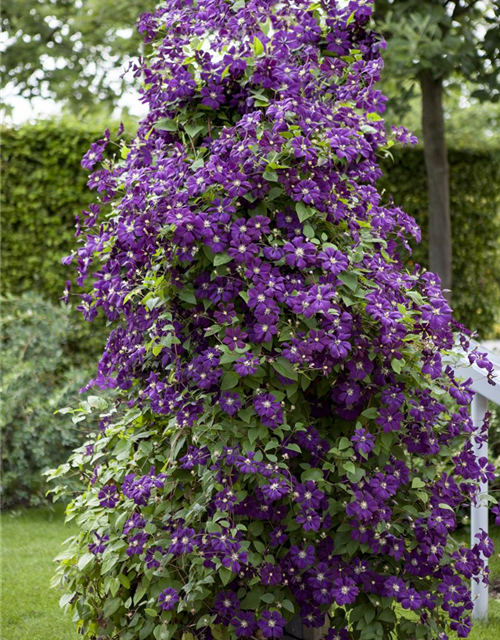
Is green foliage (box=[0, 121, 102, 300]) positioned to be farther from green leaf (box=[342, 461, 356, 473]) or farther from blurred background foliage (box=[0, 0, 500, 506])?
green leaf (box=[342, 461, 356, 473])

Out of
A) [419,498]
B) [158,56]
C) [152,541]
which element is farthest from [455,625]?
[158,56]

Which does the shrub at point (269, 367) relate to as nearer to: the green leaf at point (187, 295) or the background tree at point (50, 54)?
the green leaf at point (187, 295)

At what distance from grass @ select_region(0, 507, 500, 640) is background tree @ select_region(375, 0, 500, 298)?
2939 mm

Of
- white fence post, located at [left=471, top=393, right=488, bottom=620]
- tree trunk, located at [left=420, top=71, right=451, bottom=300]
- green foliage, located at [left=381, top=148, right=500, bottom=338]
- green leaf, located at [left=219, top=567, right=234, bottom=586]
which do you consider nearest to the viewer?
green leaf, located at [left=219, top=567, right=234, bottom=586]

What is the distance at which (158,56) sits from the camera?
2.53 m

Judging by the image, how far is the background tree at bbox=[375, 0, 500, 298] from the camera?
528cm

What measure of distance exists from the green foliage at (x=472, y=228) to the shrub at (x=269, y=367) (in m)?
5.34

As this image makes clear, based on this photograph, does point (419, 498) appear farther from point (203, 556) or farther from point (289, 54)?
point (289, 54)

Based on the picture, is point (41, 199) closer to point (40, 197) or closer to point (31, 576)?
point (40, 197)

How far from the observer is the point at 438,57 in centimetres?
555

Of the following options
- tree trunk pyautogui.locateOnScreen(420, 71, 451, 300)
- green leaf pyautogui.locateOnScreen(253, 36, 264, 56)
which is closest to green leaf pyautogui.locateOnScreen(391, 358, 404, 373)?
green leaf pyautogui.locateOnScreen(253, 36, 264, 56)

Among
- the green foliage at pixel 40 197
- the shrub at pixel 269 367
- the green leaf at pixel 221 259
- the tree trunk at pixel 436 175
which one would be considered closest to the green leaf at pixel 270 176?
the shrub at pixel 269 367

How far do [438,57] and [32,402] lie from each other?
355 cm

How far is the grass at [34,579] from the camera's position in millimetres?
3225
